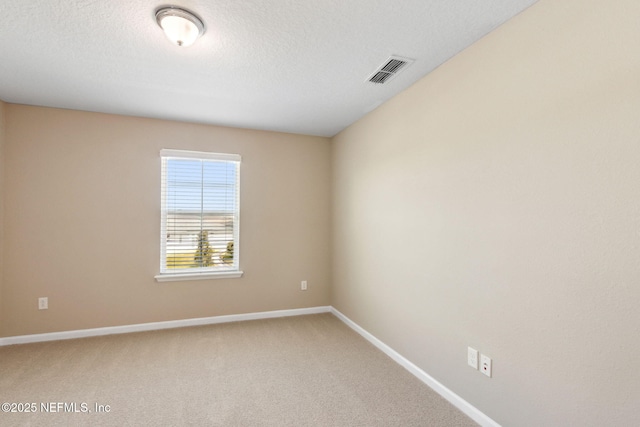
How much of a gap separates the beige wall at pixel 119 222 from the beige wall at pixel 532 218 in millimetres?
1807

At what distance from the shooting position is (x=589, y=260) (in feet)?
4.50

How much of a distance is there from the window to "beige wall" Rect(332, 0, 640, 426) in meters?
2.23

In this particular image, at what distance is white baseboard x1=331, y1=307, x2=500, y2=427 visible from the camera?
1911 millimetres

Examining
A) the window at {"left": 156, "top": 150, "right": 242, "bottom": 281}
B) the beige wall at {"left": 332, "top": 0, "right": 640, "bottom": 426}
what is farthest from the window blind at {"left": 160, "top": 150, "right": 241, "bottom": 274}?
the beige wall at {"left": 332, "top": 0, "right": 640, "bottom": 426}

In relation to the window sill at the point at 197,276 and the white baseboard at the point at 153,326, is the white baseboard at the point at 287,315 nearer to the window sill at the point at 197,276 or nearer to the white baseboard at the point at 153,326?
the white baseboard at the point at 153,326

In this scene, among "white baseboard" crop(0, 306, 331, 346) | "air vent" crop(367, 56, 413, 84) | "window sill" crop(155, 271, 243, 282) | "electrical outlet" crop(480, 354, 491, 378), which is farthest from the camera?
"window sill" crop(155, 271, 243, 282)

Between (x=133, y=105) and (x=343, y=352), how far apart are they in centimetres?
337

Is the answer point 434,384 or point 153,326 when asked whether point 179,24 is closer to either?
point 434,384

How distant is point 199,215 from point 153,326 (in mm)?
1414

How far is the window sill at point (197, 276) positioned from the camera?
3517 millimetres

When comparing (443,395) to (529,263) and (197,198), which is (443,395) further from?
(197,198)

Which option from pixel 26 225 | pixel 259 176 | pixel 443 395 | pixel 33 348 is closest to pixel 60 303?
pixel 33 348
